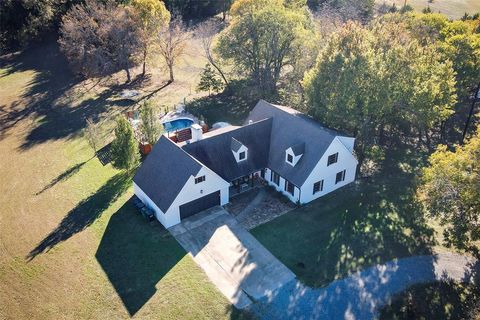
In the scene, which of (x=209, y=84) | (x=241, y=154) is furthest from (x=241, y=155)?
(x=209, y=84)

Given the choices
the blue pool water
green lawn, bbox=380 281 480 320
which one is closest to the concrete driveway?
green lawn, bbox=380 281 480 320

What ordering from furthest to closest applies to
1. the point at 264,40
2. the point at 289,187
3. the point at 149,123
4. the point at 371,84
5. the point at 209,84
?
1. the point at 209,84
2. the point at 264,40
3. the point at 149,123
4. the point at 289,187
5. the point at 371,84

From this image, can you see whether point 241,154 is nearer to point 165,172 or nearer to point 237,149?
point 237,149

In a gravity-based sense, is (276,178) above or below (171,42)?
below

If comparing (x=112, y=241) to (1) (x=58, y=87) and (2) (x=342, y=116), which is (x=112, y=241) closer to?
(2) (x=342, y=116)

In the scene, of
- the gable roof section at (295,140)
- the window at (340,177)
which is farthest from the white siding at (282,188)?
the window at (340,177)

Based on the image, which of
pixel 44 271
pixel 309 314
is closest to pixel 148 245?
pixel 44 271
